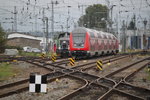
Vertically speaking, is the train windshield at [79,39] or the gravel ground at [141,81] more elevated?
the train windshield at [79,39]

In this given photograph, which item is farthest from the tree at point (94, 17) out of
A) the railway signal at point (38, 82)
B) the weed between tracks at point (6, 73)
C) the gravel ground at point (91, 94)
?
the railway signal at point (38, 82)

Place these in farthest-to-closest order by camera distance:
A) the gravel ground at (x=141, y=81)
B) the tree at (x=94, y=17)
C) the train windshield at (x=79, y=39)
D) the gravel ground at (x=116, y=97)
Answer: the tree at (x=94, y=17) → the train windshield at (x=79, y=39) → the gravel ground at (x=141, y=81) → the gravel ground at (x=116, y=97)

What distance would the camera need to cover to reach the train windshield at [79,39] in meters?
27.6

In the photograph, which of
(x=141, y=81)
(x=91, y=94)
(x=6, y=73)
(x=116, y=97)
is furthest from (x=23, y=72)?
(x=116, y=97)

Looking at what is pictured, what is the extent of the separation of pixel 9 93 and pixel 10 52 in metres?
32.9

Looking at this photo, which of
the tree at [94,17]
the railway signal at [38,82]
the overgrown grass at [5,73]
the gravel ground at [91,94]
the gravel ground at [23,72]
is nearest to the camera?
the railway signal at [38,82]

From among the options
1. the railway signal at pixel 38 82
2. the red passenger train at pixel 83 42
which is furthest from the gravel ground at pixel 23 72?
the red passenger train at pixel 83 42

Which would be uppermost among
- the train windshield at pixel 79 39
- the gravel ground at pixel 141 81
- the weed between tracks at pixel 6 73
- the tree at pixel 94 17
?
the tree at pixel 94 17

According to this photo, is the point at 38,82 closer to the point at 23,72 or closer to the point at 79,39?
the point at 23,72

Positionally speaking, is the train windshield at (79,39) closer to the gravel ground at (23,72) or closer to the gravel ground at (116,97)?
the gravel ground at (23,72)

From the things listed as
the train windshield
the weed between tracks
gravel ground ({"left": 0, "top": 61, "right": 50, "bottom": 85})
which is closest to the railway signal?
gravel ground ({"left": 0, "top": 61, "right": 50, "bottom": 85})

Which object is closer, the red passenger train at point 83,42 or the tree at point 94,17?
the red passenger train at point 83,42

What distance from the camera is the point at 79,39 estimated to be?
27.9m

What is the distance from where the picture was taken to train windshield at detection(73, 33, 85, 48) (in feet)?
90.6
